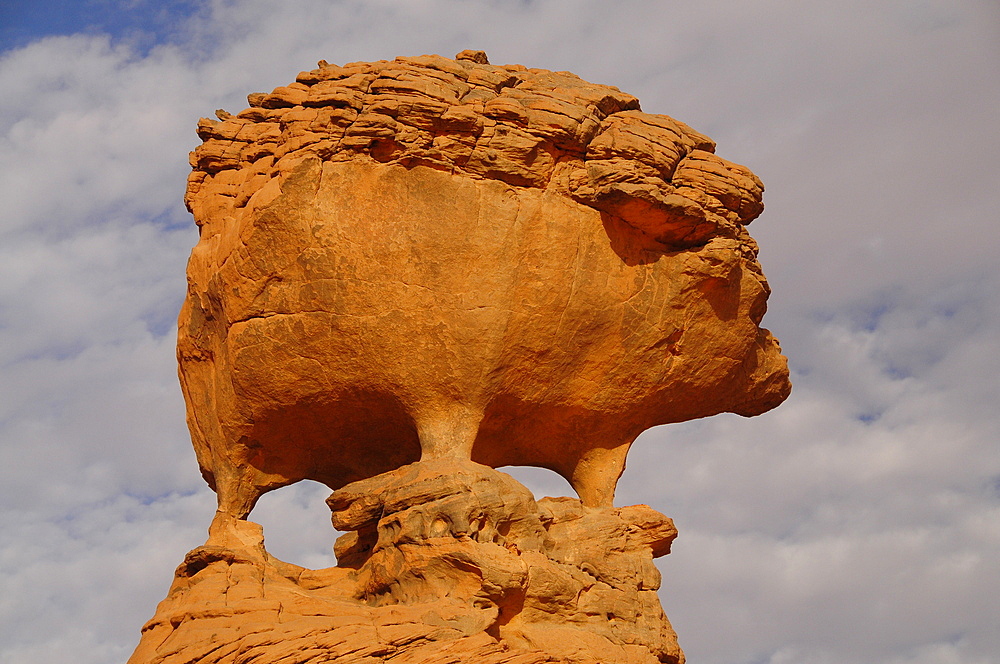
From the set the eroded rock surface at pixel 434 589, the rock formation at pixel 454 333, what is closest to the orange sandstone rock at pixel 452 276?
the rock formation at pixel 454 333

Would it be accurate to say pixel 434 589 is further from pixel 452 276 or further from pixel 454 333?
pixel 452 276

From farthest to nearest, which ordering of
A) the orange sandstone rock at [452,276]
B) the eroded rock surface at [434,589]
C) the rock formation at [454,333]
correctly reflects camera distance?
the orange sandstone rock at [452,276] < the rock formation at [454,333] < the eroded rock surface at [434,589]

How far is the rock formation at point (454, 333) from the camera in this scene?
508 inches

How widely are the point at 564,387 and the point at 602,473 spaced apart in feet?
4.04

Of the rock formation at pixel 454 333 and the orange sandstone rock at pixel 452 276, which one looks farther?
the orange sandstone rock at pixel 452 276

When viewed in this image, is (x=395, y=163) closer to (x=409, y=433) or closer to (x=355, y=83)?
(x=355, y=83)

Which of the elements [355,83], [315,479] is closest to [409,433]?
[315,479]

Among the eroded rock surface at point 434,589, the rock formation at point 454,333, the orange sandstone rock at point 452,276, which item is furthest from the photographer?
the orange sandstone rock at point 452,276

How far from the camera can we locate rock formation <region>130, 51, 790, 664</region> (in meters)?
12.9

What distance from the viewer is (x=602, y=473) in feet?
49.9

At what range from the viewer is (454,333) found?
44.6ft

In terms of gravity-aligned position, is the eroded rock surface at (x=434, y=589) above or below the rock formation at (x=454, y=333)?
below

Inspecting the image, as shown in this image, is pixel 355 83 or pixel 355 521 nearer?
Result: pixel 355 521

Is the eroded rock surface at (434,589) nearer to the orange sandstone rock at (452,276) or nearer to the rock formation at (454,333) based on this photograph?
the rock formation at (454,333)
